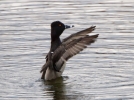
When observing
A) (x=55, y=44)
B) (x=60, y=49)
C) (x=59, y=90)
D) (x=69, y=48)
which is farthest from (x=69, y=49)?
(x=59, y=90)

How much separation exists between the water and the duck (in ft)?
0.64

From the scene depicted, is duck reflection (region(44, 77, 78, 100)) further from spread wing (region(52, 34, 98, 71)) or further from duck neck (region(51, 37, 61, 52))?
duck neck (region(51, 37, 61, 52))

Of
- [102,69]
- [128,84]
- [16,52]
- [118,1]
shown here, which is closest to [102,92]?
[128,84]

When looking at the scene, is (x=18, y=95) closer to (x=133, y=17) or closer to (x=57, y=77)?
(x=57, y=77)

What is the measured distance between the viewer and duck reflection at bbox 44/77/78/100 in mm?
14141

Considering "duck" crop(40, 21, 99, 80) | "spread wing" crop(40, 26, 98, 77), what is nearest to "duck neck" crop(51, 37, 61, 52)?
"duck" crop(40, 21, 99, 80)

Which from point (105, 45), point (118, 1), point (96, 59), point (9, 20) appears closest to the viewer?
point (96, 59)

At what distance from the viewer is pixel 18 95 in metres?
13.9

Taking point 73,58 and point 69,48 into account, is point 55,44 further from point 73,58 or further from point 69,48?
point 73,58

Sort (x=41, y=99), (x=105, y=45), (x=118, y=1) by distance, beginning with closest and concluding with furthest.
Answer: (x=41, y=99) → (x=105, y=45) → (x=118, y=1)

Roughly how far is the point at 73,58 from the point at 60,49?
1.77 m

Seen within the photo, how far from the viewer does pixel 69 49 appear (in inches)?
590

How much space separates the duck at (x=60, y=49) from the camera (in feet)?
48.8

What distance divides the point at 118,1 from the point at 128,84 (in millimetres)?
8302
